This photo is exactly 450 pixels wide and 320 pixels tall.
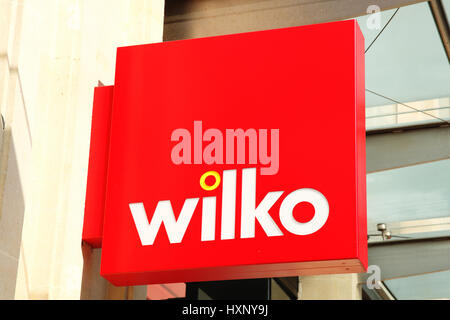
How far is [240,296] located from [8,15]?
10686 millimetres

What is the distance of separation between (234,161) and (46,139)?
83.4 inches

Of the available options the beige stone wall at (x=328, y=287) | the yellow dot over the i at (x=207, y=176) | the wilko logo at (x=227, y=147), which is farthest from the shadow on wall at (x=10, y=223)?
the beige stone wall at (x=328, y=287)

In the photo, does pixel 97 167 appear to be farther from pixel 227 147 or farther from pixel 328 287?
pixel 328 287

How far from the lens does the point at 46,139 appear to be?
9633 mm

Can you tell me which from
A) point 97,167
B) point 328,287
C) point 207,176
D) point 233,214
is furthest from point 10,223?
point 328,287

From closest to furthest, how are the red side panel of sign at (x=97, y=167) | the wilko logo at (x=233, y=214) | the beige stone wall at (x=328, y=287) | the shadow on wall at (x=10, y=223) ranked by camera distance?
the wilko logo at (x=233, y=214), the shadow on wall at (x=10, y=223), the red side panel of sign at (x=97, y=167), the beige stone wall at (x=328, y=287)

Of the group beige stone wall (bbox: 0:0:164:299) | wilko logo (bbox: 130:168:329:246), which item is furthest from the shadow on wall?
wilko logo (bbox: 130:168:329:246)

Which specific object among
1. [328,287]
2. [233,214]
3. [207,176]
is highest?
[328,287]

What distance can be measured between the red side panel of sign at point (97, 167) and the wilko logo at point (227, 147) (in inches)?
36.2

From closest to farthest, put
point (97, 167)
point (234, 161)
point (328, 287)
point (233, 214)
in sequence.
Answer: point (233, 214)
point (234, 161)
point (97, 167)
point (328, 287)

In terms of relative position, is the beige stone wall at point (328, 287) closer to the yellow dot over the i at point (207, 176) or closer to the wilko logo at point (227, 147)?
the wilko logo at point (227, 147)

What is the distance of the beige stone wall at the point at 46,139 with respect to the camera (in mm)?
8766

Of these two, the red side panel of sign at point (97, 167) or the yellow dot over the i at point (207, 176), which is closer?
the yellow dot over the i at point (207, 176)

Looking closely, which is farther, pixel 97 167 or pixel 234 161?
pixel 97 167
